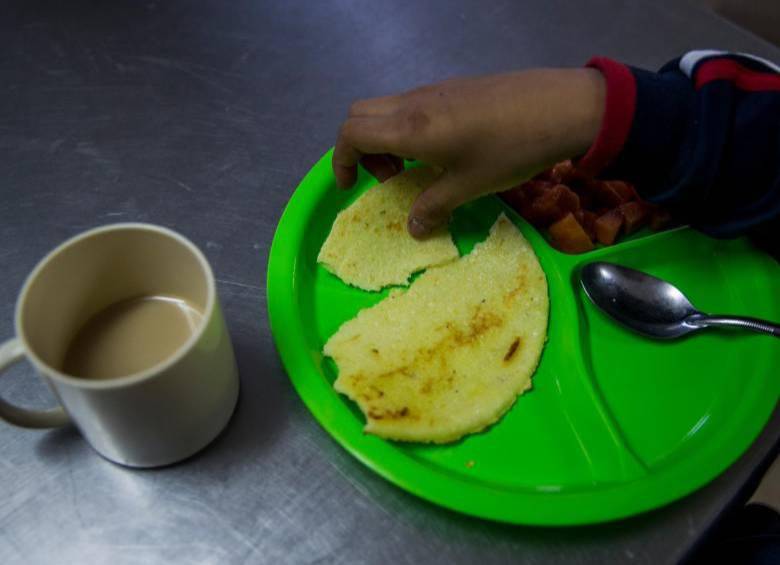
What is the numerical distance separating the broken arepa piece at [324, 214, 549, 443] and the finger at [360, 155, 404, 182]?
0.51ft

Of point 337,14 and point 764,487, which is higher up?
point 337,14

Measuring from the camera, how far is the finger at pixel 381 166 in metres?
0.95

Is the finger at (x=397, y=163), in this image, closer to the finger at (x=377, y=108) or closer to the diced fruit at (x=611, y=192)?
the finger at (x=377, y=108)

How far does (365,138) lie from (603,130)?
29 cm

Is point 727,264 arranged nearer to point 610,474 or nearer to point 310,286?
point 610,474

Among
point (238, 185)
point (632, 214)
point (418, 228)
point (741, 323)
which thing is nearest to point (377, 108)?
point (418, 228)

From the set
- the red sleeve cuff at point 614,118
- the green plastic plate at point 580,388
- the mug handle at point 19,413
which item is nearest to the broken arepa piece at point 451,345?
the green plastic plate at point 580,388

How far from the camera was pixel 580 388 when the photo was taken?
819 mm

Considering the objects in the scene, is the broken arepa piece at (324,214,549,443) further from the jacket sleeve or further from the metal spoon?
the jacket sleeve

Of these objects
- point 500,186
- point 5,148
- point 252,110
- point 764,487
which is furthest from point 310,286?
point 764,487

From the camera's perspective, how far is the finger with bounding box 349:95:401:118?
0.85m

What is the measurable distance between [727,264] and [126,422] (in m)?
0.81

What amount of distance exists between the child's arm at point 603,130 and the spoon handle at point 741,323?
121 mm

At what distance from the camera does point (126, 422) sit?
64 centimetres
